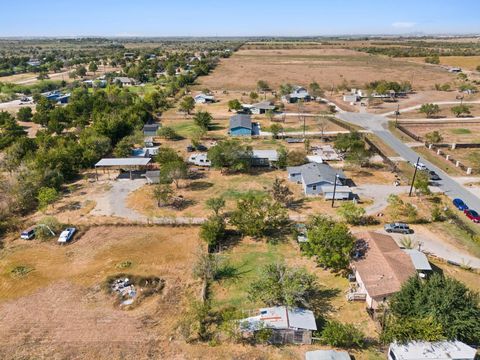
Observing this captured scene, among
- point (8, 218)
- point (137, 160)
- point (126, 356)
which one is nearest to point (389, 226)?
point (126, 356)

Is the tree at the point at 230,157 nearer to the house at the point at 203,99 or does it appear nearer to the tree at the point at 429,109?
the house at the point at 203,99

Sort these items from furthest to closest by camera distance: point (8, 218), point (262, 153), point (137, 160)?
point (262, 153) → point (137, 160) → point (8, 218)

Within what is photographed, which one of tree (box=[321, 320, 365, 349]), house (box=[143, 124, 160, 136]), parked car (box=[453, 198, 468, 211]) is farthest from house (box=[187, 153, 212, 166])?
tree (box=[321, 320, 365, 349])

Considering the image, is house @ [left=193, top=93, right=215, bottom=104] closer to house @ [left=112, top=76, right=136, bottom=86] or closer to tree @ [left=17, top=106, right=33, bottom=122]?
tree @ [left=17, top=106, right=33, bottom=122]

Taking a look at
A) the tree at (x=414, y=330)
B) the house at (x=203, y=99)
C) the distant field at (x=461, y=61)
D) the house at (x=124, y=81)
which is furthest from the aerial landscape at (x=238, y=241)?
the distant field at (x=461, y=61)

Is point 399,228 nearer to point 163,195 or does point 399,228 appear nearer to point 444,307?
point 444,307

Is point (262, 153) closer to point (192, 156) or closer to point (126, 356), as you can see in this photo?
point (192, 156)
